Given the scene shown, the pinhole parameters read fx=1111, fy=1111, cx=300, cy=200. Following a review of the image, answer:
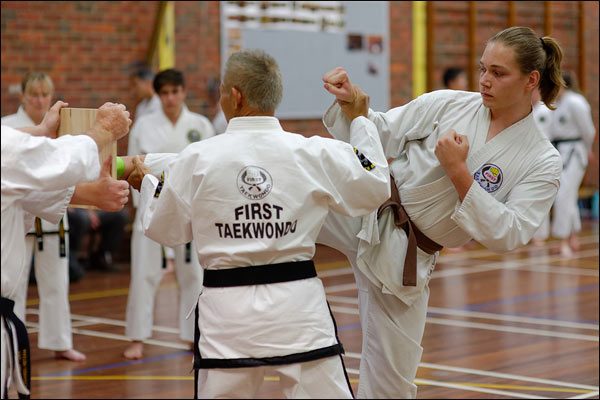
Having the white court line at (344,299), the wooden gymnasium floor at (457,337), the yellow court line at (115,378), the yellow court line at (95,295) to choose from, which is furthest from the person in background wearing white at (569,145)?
the yellow court line at (115,378)

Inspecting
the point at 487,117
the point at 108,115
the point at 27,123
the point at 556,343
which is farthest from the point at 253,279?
the point at 556,343

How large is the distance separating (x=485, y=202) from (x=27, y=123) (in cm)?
393

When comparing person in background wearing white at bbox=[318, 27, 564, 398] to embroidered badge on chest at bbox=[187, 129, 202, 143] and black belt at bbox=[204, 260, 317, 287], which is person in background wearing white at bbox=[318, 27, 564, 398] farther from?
embroidered badge on chest at bbox=[187, 129, 202, 143]

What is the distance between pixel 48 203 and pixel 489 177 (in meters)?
1.51

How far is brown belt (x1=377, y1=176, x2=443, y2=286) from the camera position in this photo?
3920 mm

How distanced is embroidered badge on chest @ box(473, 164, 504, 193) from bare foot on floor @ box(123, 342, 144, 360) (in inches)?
142

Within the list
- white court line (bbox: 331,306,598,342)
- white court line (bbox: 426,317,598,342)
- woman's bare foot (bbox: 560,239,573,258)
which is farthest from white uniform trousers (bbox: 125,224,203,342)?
woman's bare foot (bbox: 560,239,573,258)

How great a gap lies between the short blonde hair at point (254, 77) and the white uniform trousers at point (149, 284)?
147 inches

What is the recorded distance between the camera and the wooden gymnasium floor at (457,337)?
611 cm

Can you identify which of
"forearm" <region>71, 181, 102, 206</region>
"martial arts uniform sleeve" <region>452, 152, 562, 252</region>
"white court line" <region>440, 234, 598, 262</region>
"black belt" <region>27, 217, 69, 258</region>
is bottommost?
"white court line" <region>440, 234, 598, 262</region>

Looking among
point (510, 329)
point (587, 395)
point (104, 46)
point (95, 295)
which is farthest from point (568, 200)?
point (587, 395)

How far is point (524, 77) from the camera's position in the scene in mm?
3828

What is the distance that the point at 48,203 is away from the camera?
338cm

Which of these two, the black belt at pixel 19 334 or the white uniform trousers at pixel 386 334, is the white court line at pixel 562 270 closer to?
the white uniform trousers at pixel 386 334
